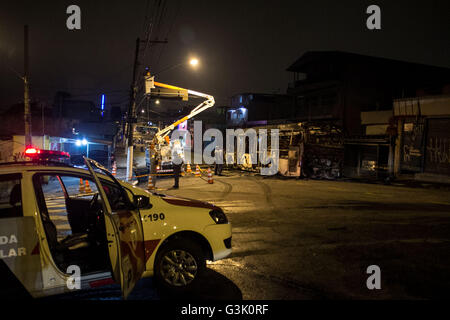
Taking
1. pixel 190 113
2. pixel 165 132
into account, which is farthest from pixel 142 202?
pixel 165 132

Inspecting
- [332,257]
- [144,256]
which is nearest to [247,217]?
[332,257]

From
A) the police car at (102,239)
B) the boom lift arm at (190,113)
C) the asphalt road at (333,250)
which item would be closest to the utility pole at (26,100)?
the boom lift arm at (190,113)

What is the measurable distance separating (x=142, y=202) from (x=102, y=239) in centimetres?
71

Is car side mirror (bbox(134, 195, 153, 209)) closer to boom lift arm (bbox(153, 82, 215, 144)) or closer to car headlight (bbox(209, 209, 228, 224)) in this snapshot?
car headlight (bbox(209, 209, 228, 224))

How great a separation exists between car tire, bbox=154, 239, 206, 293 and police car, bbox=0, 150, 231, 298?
1 centimetres

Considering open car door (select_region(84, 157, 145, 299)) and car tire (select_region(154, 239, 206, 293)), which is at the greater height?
open car door (select_region(84, 157, 145, 299))

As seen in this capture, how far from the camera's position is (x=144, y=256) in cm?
396

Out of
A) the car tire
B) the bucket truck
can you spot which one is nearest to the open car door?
the car tire

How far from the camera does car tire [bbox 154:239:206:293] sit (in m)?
4.15

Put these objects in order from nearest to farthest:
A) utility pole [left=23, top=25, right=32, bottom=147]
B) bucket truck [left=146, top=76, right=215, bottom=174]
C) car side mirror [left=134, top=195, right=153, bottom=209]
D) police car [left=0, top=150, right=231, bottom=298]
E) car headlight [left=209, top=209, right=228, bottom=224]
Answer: police car [left=0, top=150, right=231, bottom=298]
car side mirror [left=134, top=195, right=153, bottom=209]
car headlight [left=209, top=209, right=228, bottom=224]
bucket truck [left=146, top=76, right=215, bottom=174]
utility pole [left=23, top=25, right=32, bottom=147]

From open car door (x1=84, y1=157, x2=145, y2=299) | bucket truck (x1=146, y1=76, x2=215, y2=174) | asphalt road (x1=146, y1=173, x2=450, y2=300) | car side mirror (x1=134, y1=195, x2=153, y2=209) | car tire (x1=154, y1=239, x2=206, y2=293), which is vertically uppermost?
bucket truck (x1=146, y1=76, x2=215, y2=174)

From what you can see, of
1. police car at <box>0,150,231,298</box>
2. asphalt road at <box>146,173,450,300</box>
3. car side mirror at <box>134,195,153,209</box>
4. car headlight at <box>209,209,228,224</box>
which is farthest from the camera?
car headlight at <box>209,209,228,224</box>

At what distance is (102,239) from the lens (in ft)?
13.4

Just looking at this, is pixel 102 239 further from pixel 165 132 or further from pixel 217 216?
pixel 165 132
